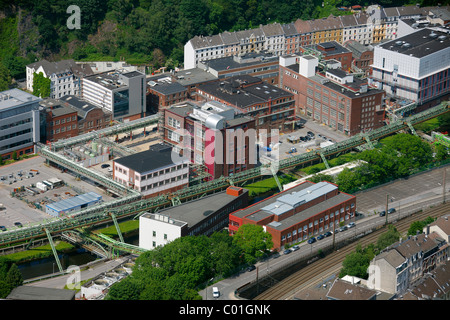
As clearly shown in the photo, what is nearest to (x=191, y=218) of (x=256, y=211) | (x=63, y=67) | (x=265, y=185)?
(x=256, y=211)

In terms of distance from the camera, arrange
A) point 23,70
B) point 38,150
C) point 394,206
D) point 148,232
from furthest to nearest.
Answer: point 23,70 → point 38,150 → point 394,206 → point 148,232

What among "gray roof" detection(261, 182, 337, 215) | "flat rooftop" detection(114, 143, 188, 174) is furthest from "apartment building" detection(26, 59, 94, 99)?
"gray roof" detection(261, 182, 337, 215)

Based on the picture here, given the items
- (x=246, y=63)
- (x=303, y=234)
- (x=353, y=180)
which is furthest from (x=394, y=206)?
(x=246, y=63)

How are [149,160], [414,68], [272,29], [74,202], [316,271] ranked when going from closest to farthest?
[316,271] < [74,202] < [149,160] < [414,68] < [272,29]

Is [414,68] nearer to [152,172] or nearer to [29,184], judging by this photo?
[152,172]

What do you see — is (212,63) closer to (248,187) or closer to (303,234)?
(248,187)

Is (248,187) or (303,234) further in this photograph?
(248,187)

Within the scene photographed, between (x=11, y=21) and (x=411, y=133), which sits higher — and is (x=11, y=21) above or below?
above

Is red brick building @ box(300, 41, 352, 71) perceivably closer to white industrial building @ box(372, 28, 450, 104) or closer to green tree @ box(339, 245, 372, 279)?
white industrial building @ box(372, 28, 450, 104)
